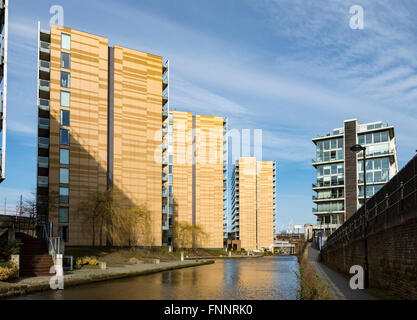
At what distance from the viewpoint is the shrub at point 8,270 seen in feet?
76.6

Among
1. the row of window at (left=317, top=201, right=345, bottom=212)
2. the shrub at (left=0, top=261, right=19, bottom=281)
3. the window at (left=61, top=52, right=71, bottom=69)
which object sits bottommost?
the shrub at (left=0, top=261, right=19, bottom=281)

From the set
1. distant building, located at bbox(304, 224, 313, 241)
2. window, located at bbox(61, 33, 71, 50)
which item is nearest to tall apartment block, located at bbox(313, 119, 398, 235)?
distant building, located at bbox(304, 224, 313, 241)

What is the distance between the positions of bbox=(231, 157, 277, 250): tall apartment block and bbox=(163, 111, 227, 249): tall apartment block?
7117cm

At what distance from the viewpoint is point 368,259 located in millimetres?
23953

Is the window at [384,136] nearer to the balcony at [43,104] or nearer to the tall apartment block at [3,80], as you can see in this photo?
the balcony at [43,104]

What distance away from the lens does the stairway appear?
1131 inches

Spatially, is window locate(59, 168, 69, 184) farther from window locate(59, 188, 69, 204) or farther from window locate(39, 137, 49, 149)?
window locate(39, 137, 49, 149)

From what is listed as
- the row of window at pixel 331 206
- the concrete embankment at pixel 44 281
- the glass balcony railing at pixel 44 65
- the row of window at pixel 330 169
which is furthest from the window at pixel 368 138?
the concrete embankment at pixel 44 281

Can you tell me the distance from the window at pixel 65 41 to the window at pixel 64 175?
1638cm
